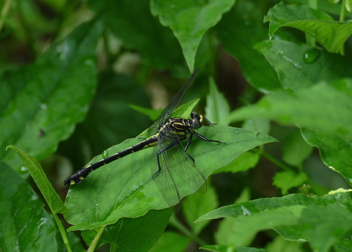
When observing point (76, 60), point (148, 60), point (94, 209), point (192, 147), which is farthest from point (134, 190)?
point (148, 60)

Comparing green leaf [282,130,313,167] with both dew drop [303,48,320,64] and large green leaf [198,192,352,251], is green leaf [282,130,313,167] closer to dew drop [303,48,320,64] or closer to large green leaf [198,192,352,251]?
dew drop [303,48,320,64]

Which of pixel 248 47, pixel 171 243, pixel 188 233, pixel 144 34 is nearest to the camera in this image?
pixel 171 243

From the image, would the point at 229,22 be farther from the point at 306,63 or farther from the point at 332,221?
the point at 332,221

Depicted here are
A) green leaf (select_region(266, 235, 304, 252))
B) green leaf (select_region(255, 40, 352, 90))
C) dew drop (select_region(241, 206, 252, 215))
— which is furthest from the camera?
green leaf (select_region(266, 235, 304, 252))

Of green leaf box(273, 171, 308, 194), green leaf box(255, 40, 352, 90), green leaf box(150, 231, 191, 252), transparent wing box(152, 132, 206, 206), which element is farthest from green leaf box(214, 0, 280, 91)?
green leaf box(150, 231, 191, 252)

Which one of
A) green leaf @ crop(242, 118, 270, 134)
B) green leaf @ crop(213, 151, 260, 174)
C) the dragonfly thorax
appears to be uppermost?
the dragonfly thorax

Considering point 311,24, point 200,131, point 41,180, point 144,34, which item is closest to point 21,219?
point 41,180

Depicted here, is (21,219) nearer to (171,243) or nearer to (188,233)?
(171,243)
